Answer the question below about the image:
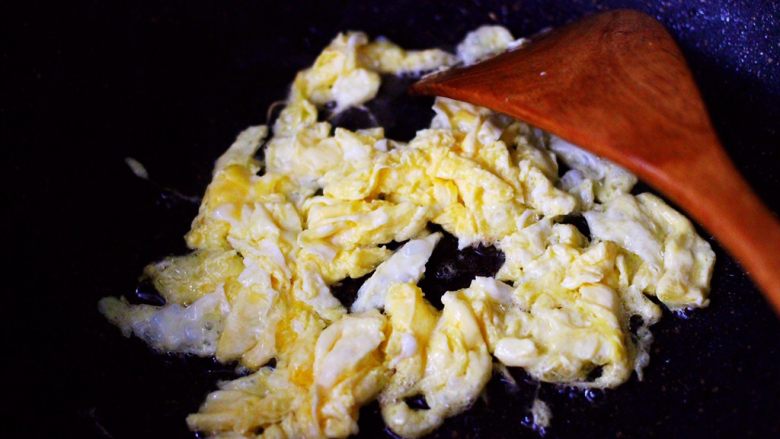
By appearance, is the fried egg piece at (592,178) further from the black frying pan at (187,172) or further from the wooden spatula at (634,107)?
the black frying pan at (187,172)

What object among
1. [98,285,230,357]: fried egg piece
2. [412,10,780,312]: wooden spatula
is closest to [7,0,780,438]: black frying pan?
[98,285,230,357]: fried egg piece

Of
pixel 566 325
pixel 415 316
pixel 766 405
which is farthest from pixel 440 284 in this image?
pixel 766 405

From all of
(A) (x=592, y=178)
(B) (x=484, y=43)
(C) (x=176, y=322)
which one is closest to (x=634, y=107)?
(A) (x=592, y=178)

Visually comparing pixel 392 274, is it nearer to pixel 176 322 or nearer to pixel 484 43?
pixel 176 322

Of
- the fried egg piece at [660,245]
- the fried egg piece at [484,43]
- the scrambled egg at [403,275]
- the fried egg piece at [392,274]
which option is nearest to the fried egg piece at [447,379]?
the scrambled egg at [403,275]

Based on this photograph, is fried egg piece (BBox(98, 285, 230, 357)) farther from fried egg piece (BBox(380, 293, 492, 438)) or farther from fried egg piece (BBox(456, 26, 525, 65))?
fried egg piece (BBox(456, 26, 525, 65))
